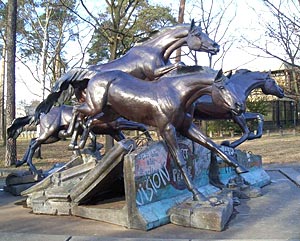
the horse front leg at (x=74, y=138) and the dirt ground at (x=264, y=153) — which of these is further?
the dirt ground at (x=264, y=153)

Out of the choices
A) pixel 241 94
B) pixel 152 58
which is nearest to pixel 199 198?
pixel 241 94

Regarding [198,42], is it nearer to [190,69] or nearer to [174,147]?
[190,69]

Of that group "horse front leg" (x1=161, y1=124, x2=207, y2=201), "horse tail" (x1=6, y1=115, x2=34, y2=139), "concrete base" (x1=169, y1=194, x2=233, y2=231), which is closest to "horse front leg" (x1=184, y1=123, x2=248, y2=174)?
"horse front leg" (x1=161, y1=124, x2=207, y2=201)

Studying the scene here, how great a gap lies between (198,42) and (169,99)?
2451 millimetres

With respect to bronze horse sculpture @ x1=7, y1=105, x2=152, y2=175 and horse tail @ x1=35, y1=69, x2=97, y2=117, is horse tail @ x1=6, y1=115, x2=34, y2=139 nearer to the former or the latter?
bronze horse sculpture @ x1=7, y1=105, x2=152, y2=175

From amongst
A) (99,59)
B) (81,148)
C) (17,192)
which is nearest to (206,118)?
(81,148)

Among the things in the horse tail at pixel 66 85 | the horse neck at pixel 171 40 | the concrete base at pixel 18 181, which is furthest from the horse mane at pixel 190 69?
the concrete base at pixel 18 181

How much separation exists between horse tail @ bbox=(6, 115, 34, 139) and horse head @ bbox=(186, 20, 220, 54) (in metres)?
3.99

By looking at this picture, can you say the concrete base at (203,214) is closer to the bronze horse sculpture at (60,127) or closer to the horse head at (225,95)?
the horse head at (225,95)

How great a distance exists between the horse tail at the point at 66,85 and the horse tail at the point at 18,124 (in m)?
1.24

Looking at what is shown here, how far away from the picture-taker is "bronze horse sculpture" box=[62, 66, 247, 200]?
17.9ft

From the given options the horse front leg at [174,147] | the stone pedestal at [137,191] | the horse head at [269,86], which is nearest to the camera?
the stone pedestal at [137,191]

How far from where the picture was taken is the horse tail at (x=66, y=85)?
7.60 meters

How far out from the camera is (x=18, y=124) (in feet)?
32.0
